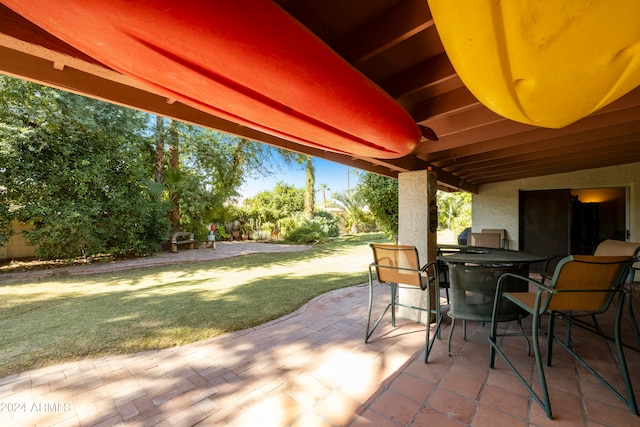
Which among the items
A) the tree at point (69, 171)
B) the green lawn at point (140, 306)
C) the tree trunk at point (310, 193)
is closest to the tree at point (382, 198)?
the green lawn at point (140, 306)

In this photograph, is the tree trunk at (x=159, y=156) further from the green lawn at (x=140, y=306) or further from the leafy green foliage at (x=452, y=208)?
the leafy green foliage at (x=452, y=208)

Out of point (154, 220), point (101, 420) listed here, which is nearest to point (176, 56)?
point (101, 420)

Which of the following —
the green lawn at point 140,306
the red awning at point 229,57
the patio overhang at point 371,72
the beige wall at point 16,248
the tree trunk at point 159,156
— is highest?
the tree trunk at point 159,156

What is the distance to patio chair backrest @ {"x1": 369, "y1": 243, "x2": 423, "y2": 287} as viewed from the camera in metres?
2.80

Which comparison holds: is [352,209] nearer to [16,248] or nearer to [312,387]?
[16,248]

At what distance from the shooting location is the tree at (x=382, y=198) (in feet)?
21.7

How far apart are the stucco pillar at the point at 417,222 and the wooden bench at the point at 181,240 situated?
376 inches

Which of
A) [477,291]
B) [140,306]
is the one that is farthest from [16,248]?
[477,291]

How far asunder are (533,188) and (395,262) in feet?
18.4

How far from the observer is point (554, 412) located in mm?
1780

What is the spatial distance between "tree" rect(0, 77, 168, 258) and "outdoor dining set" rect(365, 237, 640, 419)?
8283mm

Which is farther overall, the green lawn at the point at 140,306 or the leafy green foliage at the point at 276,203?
the leafy green foliage at the point at 276,203

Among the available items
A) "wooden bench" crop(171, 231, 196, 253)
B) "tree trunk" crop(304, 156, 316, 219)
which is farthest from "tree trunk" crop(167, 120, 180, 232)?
"tree trunk" crop(304, 156, 316, 219)

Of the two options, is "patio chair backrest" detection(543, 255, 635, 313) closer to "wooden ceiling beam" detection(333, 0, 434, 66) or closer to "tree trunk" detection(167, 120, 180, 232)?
"wooden ceiling beam" detection(333, 0, 434, 66)
